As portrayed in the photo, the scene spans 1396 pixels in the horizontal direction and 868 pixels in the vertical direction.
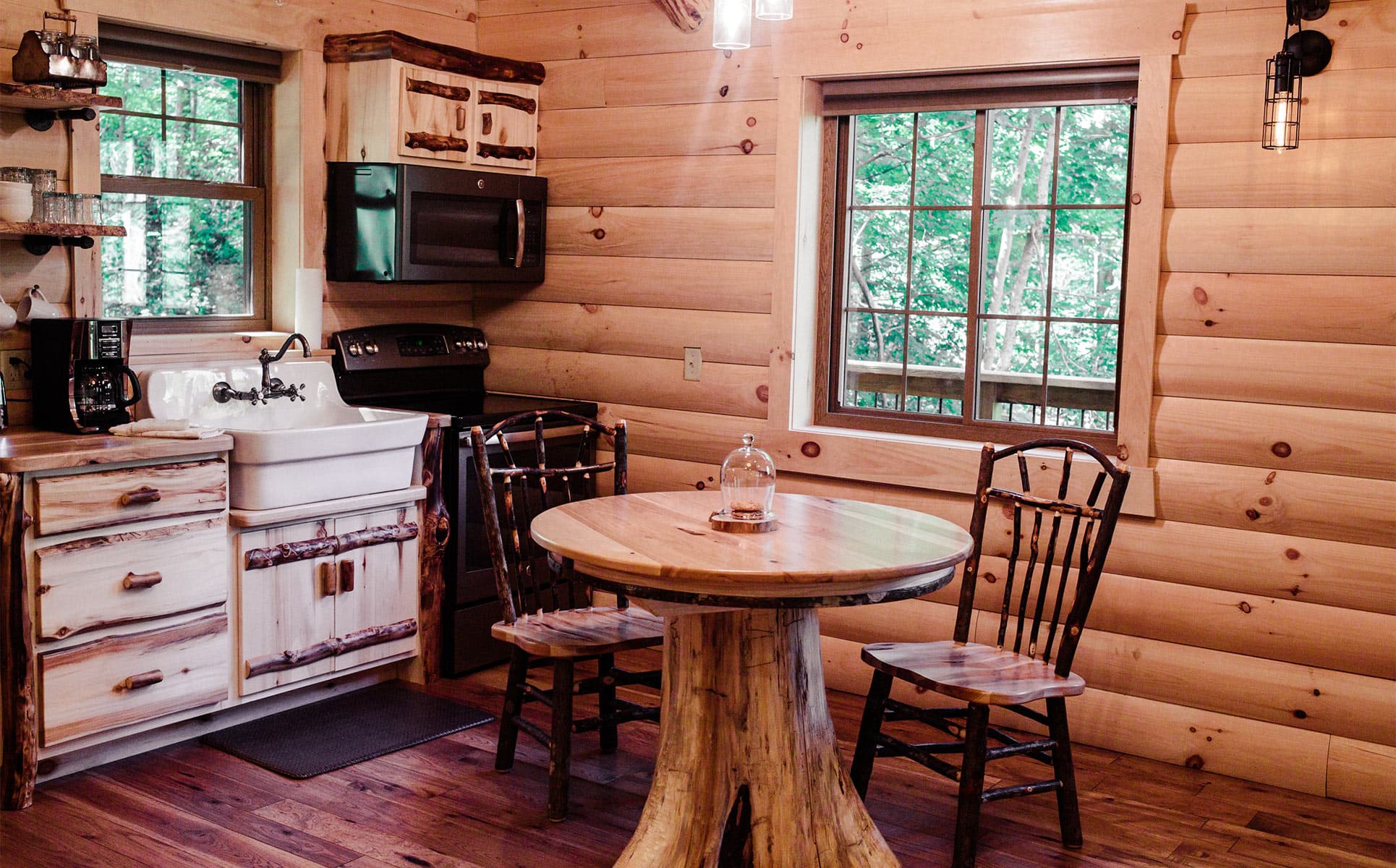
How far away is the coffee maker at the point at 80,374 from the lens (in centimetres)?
342

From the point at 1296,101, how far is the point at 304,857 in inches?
118

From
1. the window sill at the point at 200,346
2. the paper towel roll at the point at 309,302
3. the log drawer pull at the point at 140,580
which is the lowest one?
the log drawer pull at the point at 140,580

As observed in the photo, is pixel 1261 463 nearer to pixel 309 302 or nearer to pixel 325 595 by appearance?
pixel 325 595

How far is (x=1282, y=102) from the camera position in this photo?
3.18 meters

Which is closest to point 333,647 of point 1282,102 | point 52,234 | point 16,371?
point 16,371

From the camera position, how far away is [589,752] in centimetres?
359

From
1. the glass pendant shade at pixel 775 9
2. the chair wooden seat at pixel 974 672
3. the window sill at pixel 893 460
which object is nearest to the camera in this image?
the glass pendant shade at pixel 775 9

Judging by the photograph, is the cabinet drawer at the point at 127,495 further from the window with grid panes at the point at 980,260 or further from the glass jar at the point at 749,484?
the window with grid panes at the point at 980,260

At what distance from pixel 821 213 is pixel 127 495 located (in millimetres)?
2307

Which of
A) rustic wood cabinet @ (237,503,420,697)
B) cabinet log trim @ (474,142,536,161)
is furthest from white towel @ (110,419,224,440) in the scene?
cabinet log trim @ (474,142,536,161)

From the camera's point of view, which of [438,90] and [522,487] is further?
[438,90]

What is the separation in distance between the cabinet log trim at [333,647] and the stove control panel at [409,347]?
968mm

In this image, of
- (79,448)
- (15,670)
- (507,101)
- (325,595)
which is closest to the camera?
(15,670)

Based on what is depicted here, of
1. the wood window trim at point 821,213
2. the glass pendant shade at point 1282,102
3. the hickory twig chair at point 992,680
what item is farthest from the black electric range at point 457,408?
the glass pendant shade at point 1282,102
